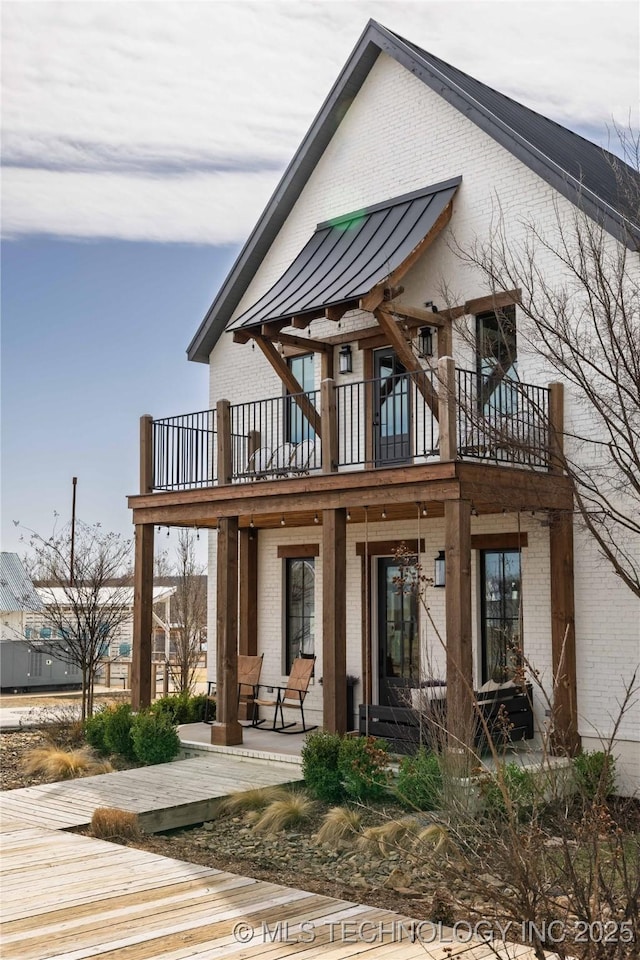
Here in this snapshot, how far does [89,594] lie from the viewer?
53.4 ft

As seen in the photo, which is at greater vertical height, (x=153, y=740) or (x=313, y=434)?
(x=313, y=434)

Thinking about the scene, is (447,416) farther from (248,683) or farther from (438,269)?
(248,683)

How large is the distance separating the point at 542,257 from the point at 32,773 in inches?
343

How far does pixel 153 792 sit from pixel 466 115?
911 centimetres

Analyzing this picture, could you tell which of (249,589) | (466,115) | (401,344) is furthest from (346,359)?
(249,589)

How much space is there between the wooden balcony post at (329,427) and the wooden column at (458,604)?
1.82m

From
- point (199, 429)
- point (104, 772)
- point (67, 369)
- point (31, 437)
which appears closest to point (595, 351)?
point (199, 429)

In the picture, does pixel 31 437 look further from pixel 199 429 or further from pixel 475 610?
pixel 475 610

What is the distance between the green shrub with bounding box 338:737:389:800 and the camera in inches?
386

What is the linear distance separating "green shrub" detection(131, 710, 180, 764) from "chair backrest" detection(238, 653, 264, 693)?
178cm

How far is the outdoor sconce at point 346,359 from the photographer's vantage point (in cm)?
1402

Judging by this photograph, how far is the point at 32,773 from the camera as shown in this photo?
11.9m

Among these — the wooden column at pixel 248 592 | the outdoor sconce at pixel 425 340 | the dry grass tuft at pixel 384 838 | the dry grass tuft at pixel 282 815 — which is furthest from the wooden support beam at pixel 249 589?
the dry grass tuft at pixel 384 838

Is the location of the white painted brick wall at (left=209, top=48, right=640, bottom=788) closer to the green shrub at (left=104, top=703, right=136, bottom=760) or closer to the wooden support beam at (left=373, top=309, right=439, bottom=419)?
the wooden support beam at (left=373, top=309, right=439, bottom=419)
